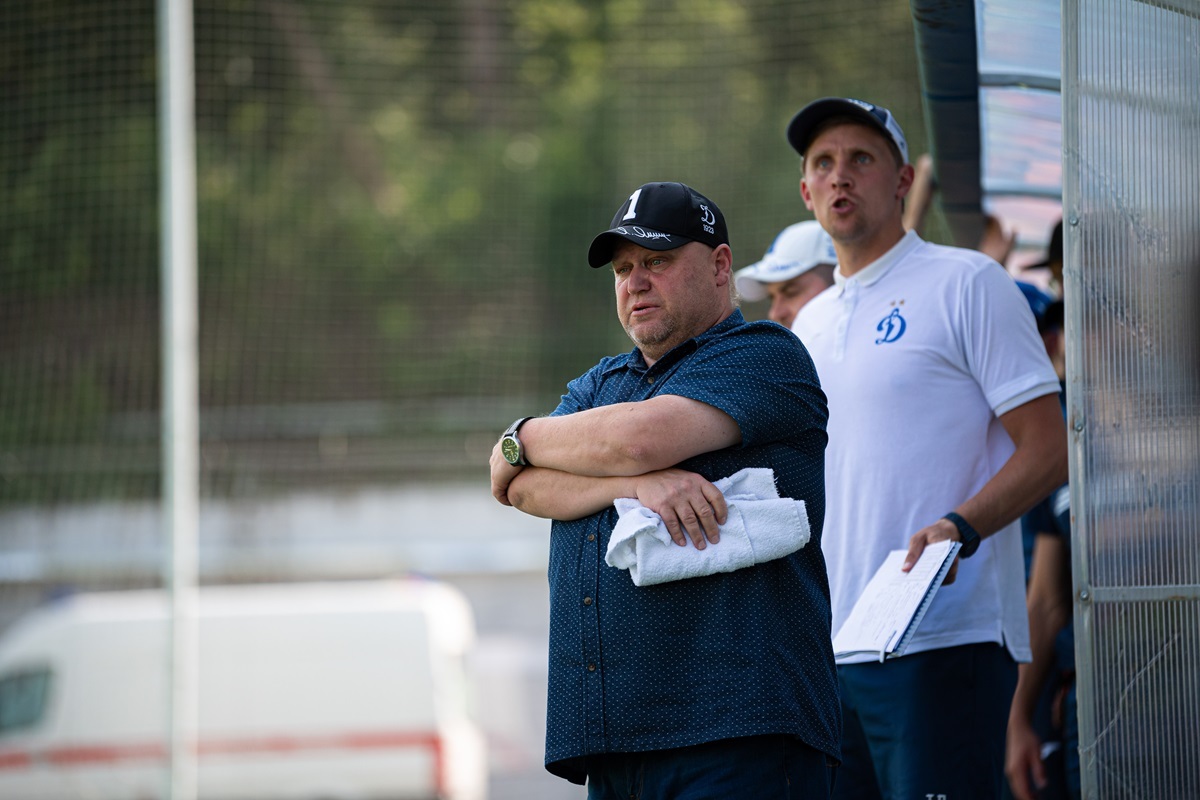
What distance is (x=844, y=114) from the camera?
3051 millimetres

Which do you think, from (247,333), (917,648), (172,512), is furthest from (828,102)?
(247,333)

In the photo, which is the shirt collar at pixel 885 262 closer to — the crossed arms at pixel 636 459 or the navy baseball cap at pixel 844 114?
the navy baseball cap at pixel 844 114

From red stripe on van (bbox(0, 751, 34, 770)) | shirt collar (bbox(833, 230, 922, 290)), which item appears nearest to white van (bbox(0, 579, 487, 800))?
red stripe on van (bbox(0, 751, 34, 770))

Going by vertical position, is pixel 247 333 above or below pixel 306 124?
below

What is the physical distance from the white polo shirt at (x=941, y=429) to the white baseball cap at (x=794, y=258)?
0.75 meters

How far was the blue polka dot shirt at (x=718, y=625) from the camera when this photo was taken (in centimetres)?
211

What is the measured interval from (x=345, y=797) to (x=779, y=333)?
9695 millimetres

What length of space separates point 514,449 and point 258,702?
10.1 meters

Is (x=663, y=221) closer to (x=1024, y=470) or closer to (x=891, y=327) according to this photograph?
(x=891, y=327)

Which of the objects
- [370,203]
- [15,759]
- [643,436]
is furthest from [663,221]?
[370,203]

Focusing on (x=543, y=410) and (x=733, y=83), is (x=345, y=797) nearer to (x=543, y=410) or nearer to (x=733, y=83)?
(x=543, y=410)

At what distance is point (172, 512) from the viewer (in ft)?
17.8

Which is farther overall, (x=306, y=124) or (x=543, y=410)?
(x=306, y=124)

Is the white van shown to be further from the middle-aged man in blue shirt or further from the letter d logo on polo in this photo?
the middle-aged man in blue shirt
